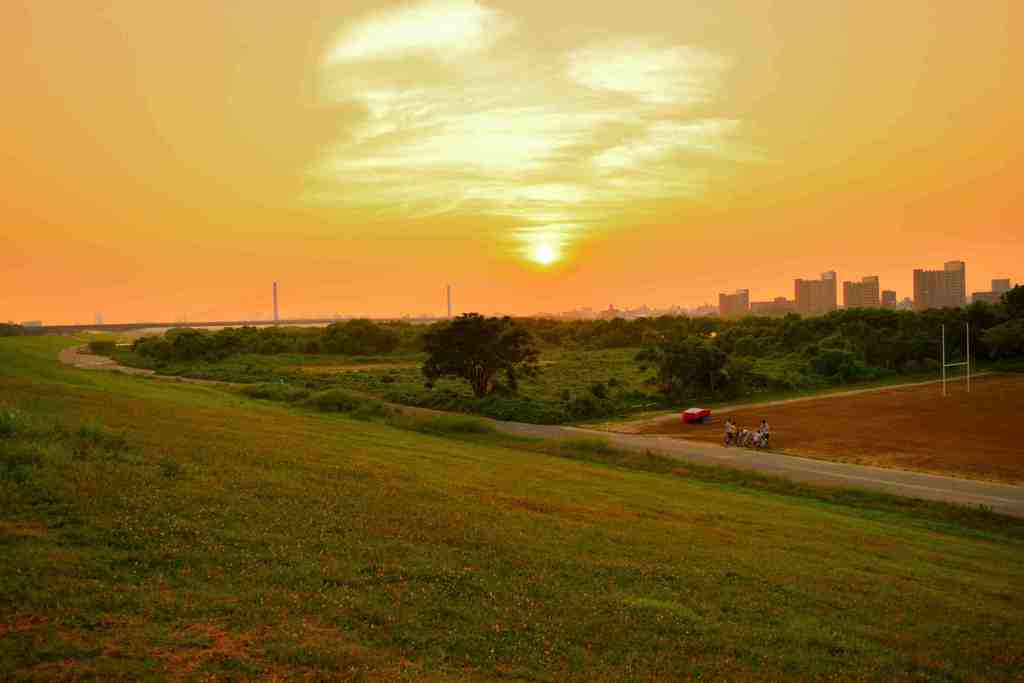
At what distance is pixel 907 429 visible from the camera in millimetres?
57250

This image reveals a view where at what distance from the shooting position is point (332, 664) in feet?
29.3

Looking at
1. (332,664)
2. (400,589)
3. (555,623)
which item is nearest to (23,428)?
(400,589)

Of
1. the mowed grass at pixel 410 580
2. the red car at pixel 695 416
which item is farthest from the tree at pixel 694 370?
the mowed grass at pixel 410 580

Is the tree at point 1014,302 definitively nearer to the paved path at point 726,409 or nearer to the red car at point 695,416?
the paved path at point 726,409

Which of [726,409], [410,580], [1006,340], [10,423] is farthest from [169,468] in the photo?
[1006,340]

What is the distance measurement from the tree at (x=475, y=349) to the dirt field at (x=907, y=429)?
1781 cm

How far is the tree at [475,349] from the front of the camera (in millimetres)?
70688

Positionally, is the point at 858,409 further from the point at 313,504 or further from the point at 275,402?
the point at 313,504

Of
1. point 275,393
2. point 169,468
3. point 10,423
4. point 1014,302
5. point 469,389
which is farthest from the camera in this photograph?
point 1014,302

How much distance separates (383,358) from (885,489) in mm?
110291

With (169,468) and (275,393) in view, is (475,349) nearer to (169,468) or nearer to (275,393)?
(275,393)

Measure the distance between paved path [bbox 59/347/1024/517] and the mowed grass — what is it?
13689mm

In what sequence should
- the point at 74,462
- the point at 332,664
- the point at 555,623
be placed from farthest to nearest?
the point at 74,462 < the point at 555,623 < the point at 332,664

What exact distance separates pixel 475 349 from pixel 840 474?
38.7m
